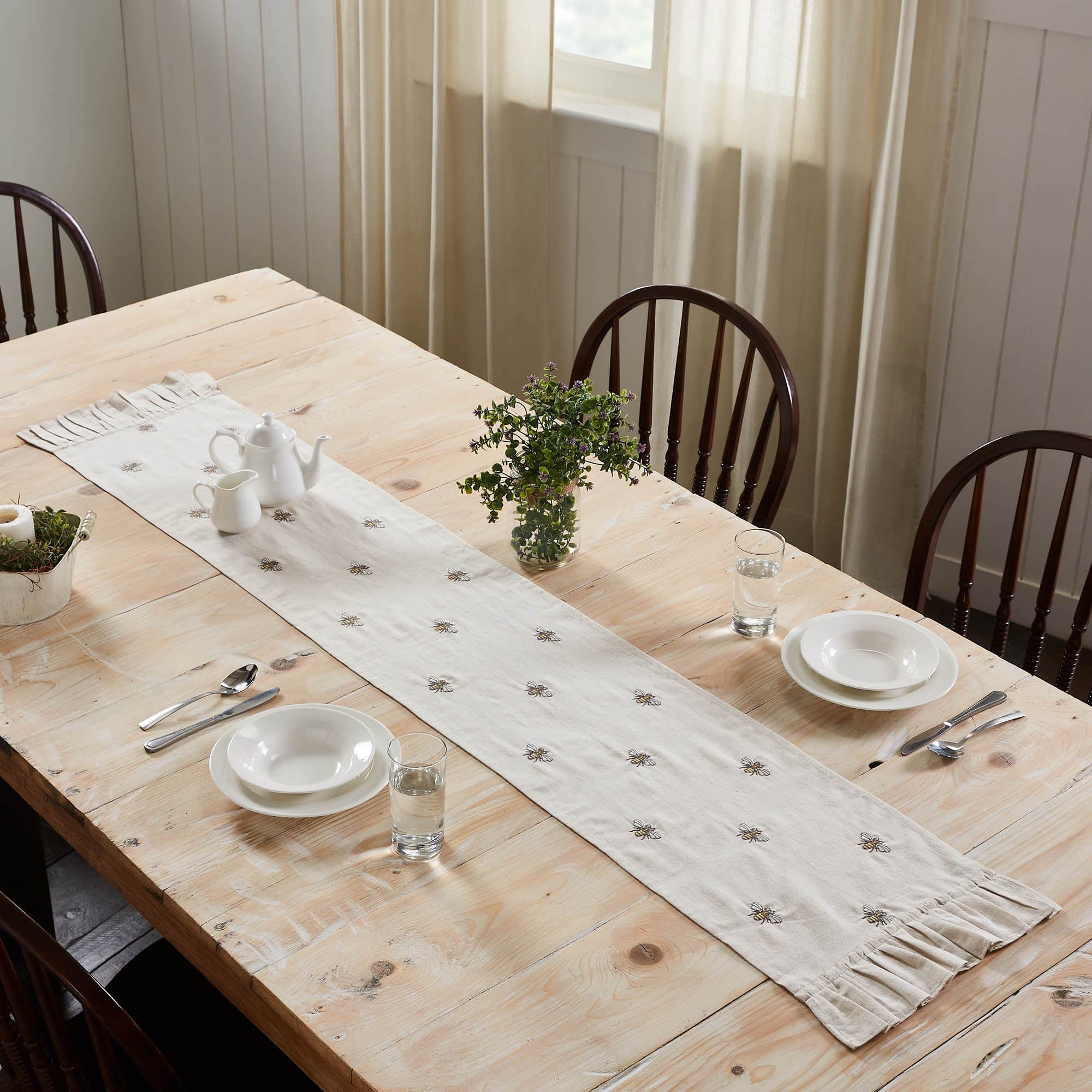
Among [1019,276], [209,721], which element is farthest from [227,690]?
[1019,276]

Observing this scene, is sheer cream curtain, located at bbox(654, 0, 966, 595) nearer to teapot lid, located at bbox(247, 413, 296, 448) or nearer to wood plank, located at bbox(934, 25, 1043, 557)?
wood plank, located at bbox(934, 25, 1043, 557)

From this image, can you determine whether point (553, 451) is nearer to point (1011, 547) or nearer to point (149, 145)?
point (1011, 547)

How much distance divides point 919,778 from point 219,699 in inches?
29.9

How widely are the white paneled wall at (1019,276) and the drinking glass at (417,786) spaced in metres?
1.81

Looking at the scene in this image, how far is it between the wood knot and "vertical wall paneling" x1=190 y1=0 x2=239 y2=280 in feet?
10.1

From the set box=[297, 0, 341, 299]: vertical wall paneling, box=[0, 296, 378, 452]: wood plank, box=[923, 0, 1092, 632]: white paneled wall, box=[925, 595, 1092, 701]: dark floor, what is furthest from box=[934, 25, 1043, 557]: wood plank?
box=[297, 0, 341, 299]: vertical wall paneling

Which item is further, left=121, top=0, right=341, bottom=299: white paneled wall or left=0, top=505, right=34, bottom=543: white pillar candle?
left=121, top=0, right=341, bottom=299: white paneled wall

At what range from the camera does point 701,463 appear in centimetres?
217

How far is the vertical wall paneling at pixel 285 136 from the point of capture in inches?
137

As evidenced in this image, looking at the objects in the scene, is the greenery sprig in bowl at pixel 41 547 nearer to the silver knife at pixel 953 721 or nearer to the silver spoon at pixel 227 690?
the silver spoon at pixel 227 690

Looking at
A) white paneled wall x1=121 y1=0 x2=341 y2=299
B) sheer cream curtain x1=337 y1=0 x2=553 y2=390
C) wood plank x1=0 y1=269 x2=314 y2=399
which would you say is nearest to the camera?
wood plank x1=0 y1=269 x2=314 y2=399

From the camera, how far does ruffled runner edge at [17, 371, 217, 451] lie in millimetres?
2037

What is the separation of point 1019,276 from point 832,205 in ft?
1.26

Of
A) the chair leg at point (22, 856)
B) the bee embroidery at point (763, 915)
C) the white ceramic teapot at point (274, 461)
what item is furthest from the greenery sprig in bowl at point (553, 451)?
the chair leg at point (22, 856)
